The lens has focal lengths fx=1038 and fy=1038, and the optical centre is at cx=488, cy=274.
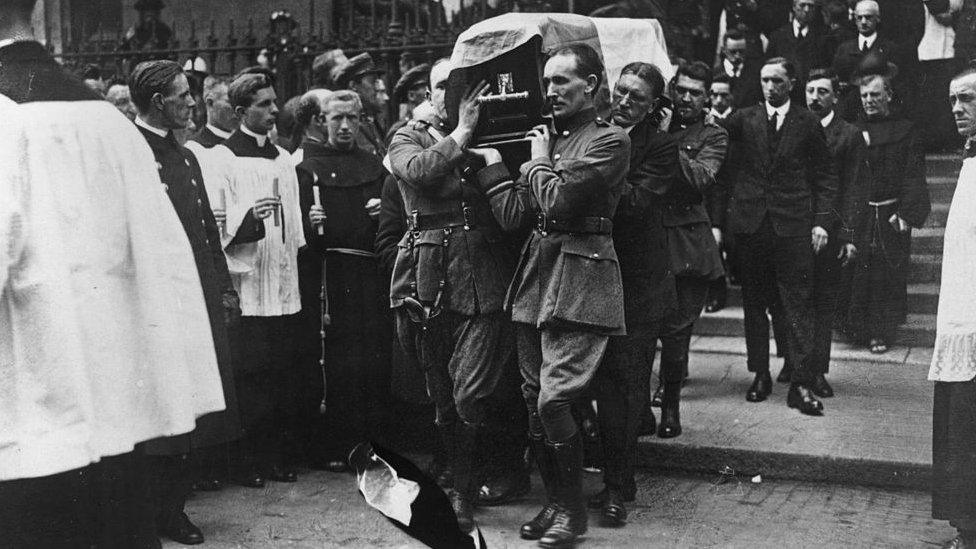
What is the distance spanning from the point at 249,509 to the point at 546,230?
2.18 m

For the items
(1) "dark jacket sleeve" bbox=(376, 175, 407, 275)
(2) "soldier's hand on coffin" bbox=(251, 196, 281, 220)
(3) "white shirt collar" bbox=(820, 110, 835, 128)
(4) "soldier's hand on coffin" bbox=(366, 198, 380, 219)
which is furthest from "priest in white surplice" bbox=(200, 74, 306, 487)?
(3) "white shirt collar" bbox=(820, 110, 835, 128)

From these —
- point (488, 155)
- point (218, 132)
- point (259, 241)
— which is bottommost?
point (259, 241)

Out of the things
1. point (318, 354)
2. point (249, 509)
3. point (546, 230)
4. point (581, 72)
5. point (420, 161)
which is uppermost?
Result: point (581, 72)

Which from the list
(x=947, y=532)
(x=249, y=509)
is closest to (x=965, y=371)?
(x=947, y=532)

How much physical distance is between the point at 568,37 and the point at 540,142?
1.03 metres

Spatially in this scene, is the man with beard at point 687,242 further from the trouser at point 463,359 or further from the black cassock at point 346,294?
the black cassock at point 346,294

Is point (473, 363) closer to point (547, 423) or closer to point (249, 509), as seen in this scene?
point (547, 423)

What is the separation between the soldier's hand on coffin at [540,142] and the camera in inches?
182

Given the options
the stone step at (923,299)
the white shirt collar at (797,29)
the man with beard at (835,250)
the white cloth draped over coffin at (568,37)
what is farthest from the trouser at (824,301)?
the white shirt collar at (797,29)

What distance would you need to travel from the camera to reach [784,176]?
21.7 feet

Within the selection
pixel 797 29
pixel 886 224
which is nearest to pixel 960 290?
pixel 886 224

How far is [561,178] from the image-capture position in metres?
4.48

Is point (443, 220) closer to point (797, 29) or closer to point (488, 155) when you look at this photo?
point (488, 155)

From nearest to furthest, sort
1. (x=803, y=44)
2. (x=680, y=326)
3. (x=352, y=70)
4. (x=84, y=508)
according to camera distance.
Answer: (x=84, y=508) < (x=680, y=326) < (x=352, y=70) < (x=803, y=44)
